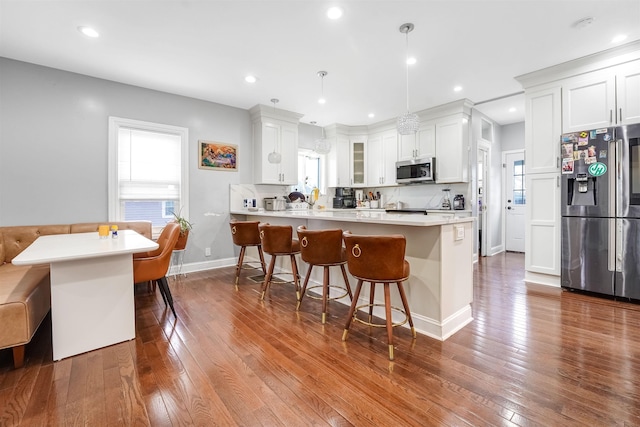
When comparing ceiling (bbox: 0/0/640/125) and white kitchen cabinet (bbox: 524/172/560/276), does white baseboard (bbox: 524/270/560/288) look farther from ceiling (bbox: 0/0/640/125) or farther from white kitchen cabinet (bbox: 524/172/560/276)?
ceiling (bbox: 0/0/640/125)

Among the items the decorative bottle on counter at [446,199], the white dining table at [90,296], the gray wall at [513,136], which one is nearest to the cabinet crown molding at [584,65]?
the decorative bottle on counter at [446,199]

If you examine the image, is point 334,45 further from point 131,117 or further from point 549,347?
point 549,347

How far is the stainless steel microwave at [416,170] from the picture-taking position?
5074mm

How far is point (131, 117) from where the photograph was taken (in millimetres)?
3963

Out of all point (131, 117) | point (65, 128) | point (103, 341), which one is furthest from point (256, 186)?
point (103, 341)

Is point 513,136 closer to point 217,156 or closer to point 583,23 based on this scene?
point 583,23

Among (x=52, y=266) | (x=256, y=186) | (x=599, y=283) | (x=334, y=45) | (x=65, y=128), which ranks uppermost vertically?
(x=334, y=45)

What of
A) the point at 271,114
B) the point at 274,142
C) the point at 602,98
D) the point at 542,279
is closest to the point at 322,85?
the point at 271,114

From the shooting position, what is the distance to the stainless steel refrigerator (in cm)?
298

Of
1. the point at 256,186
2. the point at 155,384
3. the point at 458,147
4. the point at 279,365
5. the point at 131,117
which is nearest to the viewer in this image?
the point at 155,384

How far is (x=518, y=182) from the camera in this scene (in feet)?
19.6

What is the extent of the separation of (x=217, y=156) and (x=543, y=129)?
15.6ft

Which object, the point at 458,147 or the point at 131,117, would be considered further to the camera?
the point at 458,147

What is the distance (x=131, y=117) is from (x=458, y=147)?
16.7ft
